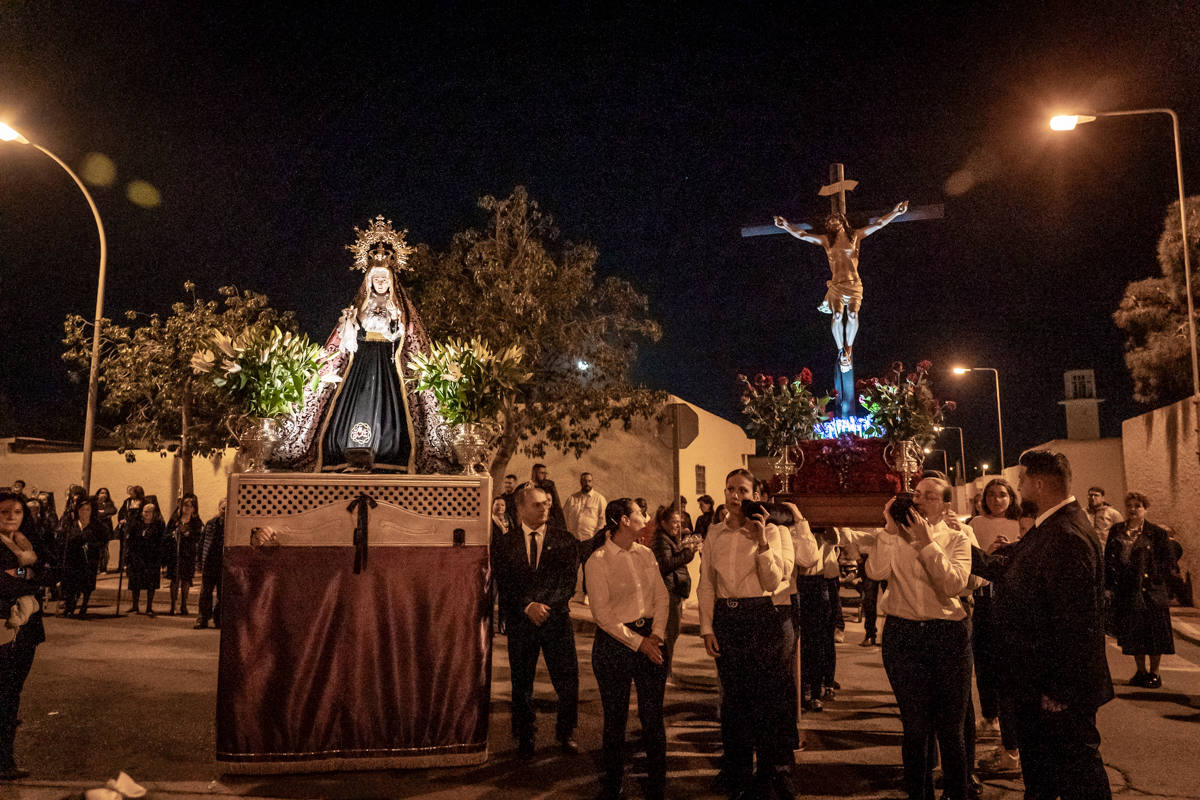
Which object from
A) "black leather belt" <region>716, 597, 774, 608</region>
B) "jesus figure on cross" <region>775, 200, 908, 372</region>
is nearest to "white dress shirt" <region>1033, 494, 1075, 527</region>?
"black leather belt" <region>716, 597, 774, 608</region>

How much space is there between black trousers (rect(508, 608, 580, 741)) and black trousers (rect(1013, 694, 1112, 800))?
310 cm

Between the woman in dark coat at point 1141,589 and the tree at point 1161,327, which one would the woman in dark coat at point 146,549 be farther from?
the tree at point 1161,327

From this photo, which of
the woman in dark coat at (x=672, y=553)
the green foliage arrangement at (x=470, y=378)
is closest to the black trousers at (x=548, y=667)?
the woman in dark coat at (x=672, y=553)

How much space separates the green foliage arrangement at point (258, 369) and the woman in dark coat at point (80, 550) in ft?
28.7

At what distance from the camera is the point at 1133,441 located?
19125 millimetres

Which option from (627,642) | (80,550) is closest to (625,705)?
(627,642)

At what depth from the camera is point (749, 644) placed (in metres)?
5.03

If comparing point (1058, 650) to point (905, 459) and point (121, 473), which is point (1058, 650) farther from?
point (121, 473)

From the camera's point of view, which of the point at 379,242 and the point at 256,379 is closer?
the point at 256,379

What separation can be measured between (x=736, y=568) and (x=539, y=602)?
5.35 ft

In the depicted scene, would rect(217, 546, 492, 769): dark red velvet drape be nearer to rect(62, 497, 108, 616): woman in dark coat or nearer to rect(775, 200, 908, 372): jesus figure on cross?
rect(775, 200, 908, 372): jesus figure on cross

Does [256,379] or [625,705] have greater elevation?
[256,379]

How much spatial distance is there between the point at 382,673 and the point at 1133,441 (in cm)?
1916

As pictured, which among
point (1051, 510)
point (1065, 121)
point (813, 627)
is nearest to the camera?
point (1051, 510)
